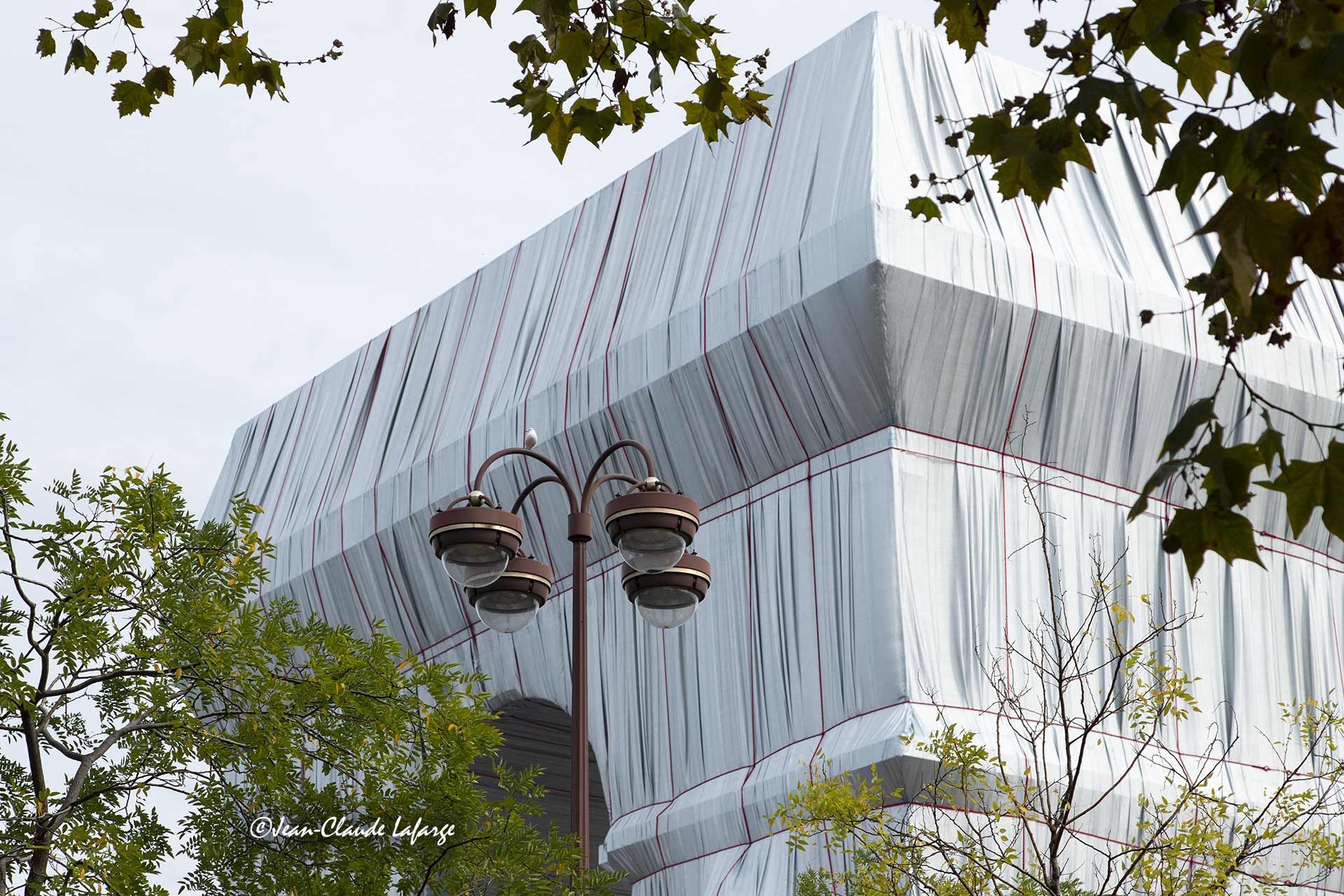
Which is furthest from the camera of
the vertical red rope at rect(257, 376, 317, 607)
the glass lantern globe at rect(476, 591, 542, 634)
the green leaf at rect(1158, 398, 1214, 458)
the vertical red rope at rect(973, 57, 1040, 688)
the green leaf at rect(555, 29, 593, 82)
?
the vertical red rope at rect(257, 376, 317, 607)

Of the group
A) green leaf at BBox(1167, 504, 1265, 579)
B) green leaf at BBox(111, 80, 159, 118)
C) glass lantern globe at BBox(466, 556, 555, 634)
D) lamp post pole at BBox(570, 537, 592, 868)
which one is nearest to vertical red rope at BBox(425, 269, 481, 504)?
glass lantern globe at BBox(466, 556, 555, 634)

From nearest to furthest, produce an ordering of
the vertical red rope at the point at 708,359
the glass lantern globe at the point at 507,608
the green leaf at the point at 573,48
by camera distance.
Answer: the green leaf at the point at 573,48
the glass lantern globe at the point at 507,608
the vertical red rope at the point at 708,359

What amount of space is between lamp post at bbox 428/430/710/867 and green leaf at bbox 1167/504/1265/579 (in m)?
5.95

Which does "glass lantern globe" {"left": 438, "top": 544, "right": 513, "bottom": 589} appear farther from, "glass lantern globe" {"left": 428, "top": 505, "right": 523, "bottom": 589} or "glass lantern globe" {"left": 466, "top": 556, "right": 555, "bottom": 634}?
"glass lantern globe" {"left": 466, "top": 556, "right": 555, "bottom": 634}

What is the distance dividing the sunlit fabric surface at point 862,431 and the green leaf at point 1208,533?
10911mm

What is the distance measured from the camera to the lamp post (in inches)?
378

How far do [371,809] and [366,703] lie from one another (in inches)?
30.3

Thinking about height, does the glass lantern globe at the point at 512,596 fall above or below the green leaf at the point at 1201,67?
above

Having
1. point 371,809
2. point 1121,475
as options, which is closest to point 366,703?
point 371,809

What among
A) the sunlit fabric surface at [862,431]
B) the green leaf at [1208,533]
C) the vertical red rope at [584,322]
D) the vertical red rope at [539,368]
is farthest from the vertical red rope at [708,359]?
the green leaf at [1208,533]

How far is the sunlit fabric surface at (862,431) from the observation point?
1549 centimetres

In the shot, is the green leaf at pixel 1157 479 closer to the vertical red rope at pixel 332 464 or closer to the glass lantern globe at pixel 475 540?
the glass lantern globe at pixel 475 540

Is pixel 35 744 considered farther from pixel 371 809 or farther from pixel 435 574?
pixel 435 574

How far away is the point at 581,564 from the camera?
10250 mm
